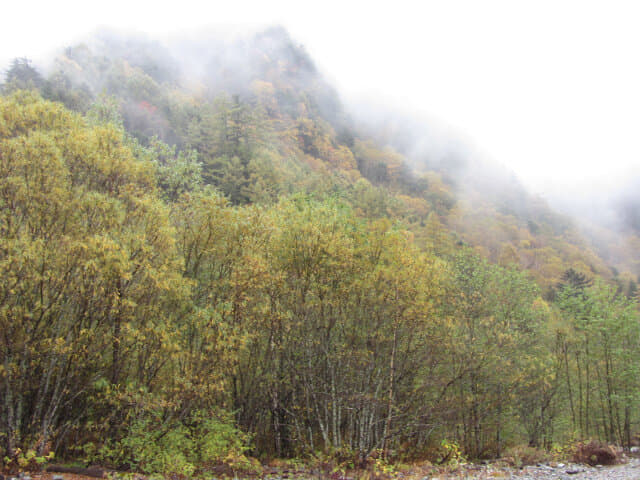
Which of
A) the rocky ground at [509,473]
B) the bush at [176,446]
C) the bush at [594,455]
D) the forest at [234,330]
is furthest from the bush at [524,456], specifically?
the bush at [176,446]

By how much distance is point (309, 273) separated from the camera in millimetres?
17281

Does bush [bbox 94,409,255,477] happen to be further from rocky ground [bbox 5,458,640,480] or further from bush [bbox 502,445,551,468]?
bush [bbox 502,445,551,468]

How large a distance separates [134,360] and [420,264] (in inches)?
440

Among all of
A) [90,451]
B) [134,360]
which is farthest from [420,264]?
[90,451]

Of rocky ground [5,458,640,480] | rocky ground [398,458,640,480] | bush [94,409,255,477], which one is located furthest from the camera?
rocky ground [398,458,640,480]

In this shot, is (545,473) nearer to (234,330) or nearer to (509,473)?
(509,473)

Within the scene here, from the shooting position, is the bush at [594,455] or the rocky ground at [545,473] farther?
the bush at [594,455]

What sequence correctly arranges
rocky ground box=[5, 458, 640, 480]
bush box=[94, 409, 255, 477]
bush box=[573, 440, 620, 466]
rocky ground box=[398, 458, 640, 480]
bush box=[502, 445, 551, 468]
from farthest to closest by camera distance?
bush box=[573, 440, 620, 466] < bush box=[502, 445, 551, 468] < rocky ground box=[398, 458, 640, 480] < rocky ground box=[5, 458, 640, 480] < bush box=[94, 409, 255, 477]

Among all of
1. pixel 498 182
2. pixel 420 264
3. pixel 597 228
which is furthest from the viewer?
pixel 498 182

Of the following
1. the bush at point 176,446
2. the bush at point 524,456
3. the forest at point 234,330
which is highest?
the forest at point 234,330

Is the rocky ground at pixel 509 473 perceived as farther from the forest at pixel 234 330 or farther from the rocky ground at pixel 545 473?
the forest at pixel 234 330

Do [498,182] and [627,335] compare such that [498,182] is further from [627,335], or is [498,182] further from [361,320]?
[361,320]

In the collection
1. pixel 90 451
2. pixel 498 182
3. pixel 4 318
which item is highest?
pixel 498 182

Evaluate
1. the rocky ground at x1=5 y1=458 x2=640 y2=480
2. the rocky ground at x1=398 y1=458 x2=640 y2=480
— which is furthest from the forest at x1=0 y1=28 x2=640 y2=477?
the rocky ground at x1=398 y1=458 x2=640 y2=480
